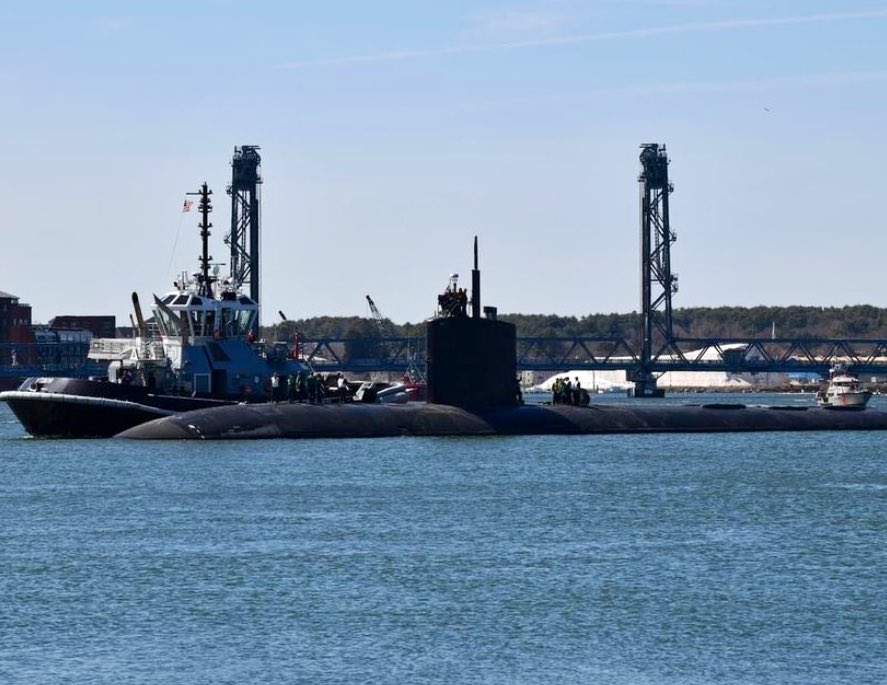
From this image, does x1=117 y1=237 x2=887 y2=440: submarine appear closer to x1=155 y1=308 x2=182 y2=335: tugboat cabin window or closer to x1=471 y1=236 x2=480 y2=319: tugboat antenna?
x1=471 y1=236 x2=480 y2=319: tugboat antenna

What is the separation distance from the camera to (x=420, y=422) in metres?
70.6

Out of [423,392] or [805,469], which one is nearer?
[805,469]

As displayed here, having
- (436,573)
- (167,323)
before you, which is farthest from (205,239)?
(436,573)

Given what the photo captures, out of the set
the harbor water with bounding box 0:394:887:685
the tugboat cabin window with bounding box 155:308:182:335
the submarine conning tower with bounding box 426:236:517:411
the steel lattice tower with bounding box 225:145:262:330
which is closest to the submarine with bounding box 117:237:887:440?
the submarine conning tower with bounding box 426:236:517:411

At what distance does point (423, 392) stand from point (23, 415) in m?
33.0

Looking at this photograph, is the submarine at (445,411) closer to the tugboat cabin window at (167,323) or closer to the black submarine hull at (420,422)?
the black submarine hull at (420,422)

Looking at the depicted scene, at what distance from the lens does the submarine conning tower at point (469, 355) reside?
69000mm

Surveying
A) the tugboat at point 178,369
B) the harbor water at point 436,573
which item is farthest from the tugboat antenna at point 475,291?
the tugboat at point 178,369

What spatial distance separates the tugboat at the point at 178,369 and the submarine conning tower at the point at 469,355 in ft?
32.6

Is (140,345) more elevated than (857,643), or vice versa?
(140,345)

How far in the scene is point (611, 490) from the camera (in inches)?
2140

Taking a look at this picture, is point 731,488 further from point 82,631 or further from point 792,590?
point 82,631

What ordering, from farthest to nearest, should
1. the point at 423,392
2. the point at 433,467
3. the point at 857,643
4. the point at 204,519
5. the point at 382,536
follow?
the point at 423,392
the point at 433,467
the point at 204,519
the point at 382,536
the point at 857,643

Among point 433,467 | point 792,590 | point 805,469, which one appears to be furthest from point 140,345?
point 792,590
